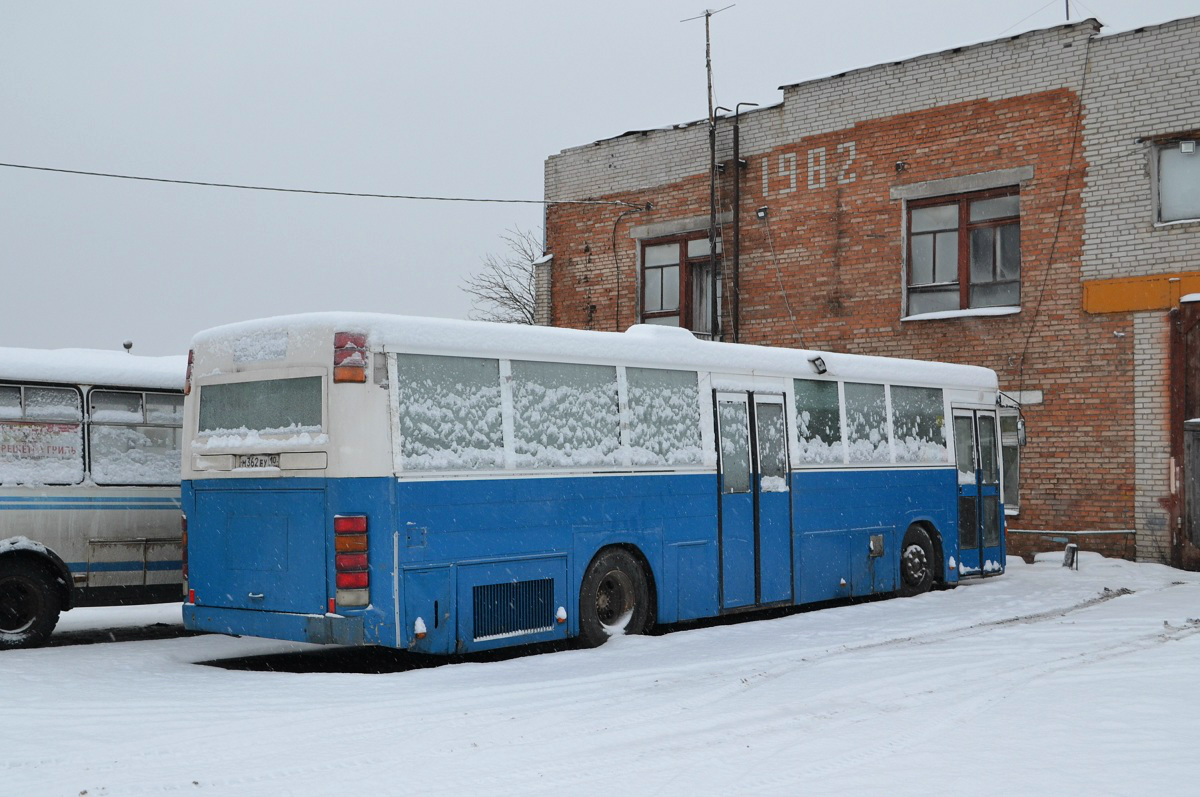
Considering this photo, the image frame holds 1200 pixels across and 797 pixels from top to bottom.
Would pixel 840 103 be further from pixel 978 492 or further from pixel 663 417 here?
pixel 663 417

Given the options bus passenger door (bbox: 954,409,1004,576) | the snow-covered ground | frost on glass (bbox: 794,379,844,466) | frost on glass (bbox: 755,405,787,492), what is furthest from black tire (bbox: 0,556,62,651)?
bus passenger door (bbox: 954,409,1004,576)

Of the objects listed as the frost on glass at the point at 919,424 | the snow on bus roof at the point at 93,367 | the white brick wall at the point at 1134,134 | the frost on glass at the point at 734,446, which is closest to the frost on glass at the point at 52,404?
the snow on bus roof at the point at 93,367

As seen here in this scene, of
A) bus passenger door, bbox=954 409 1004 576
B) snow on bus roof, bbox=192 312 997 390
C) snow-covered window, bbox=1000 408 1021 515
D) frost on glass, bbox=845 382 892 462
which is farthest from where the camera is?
snow-covered window, bbox=1000 408 1021 515

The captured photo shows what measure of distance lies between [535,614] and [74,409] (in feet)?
15.5

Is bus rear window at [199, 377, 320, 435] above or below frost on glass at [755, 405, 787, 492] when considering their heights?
above

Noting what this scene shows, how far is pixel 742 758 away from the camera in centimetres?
657

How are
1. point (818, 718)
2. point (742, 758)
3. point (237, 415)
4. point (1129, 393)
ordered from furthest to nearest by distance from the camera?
point (1129, 393)
point (237, 415)
point (818, 718)
point (742, 758)

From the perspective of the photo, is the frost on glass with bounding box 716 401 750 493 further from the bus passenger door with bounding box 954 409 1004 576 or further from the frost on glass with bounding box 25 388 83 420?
the frost on glass with bounding box 25 388 83 420

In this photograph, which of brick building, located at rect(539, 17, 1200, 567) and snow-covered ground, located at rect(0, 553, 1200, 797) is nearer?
snow-covered ground, located at rect(0, 553, 1200, 797)

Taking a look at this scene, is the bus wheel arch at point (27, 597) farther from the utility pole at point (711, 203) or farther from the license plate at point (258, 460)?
the utility pole at point (711, 203)

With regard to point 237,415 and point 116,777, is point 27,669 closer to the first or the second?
point 237,415

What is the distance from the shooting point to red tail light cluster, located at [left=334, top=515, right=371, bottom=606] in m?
9.38

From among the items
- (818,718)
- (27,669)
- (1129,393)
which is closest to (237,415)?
(27,669)

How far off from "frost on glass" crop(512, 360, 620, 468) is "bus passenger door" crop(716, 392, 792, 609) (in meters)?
1.56
